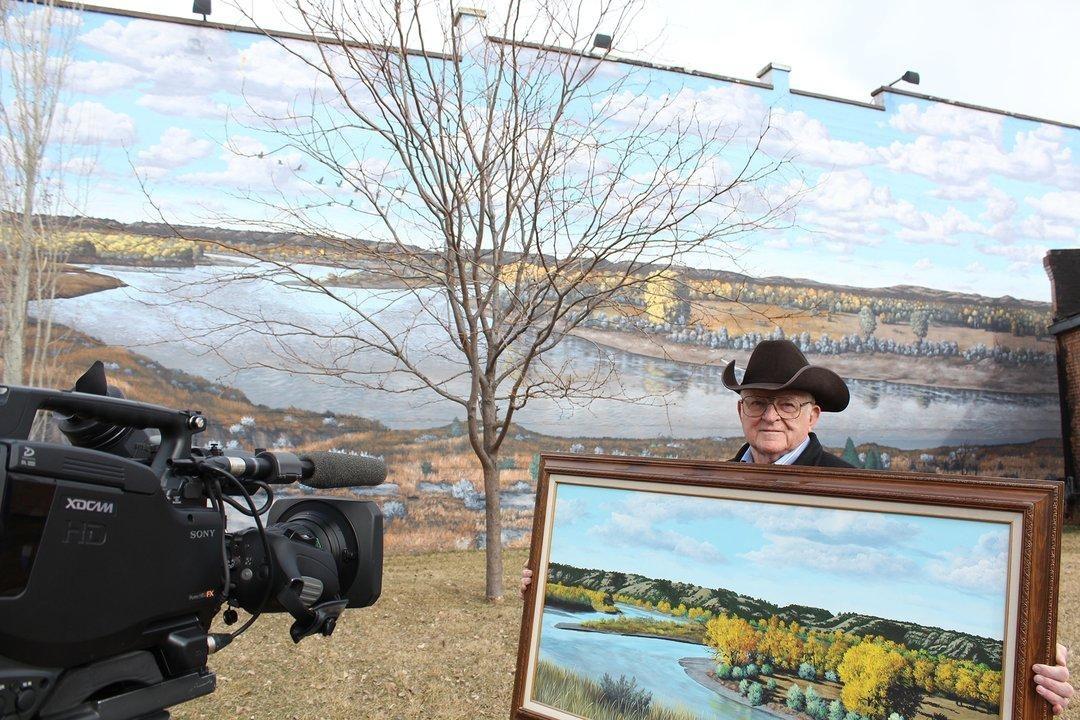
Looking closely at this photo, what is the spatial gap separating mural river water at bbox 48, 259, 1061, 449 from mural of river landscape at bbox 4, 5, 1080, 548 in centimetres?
3

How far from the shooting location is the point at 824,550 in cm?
212

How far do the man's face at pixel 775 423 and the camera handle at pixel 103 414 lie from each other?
5.69 feet

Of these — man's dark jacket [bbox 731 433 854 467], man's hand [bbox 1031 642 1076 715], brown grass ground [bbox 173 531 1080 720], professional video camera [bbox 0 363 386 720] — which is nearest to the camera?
professional video camera [bbox 0 363 386 720]

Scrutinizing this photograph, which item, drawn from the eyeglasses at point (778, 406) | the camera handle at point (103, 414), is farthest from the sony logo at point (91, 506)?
the eyeglasses at point (778, 406)

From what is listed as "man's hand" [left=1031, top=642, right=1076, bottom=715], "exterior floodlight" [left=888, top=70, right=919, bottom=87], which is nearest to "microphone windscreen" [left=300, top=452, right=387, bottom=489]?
"man's hand" [left=1031, top=642, right=1076, bottom=715]

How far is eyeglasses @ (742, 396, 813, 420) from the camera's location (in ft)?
9.32

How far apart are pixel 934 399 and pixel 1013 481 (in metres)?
12.9

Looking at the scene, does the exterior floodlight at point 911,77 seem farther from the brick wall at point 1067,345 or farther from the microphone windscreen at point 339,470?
the microphone windscreen at point 339,470

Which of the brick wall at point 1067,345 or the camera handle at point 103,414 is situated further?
the brick wall at point 1067,345

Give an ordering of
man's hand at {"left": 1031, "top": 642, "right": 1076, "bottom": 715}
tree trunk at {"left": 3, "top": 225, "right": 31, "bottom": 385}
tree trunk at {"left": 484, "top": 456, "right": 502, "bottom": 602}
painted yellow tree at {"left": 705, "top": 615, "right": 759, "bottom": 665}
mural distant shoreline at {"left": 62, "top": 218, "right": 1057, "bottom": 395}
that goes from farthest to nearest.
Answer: mural distant shoreline at {"left": 62, "top": 218, "right": 1057, "bottom": 395}, tree trunk at {"left": 3, "top": 225, "right": 31, "bottom": 385}, tree trunk at {"left": 484, "top": 456, "right": 502, "bottom": 602}, painted yellow tree at {"left": 705, "top": 615, "right": 759, "bottom": 665}, man's hand at {"left": 1031, "top": 642, "right": 1076, "bottom": 715}

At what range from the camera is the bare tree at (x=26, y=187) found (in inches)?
358

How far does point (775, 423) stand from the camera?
282 centimetres

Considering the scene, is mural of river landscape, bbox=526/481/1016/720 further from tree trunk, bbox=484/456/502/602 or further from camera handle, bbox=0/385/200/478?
tree trunk, bbox=484/456/502/602

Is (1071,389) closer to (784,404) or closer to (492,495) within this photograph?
(492,495)
